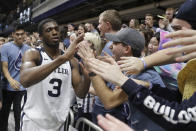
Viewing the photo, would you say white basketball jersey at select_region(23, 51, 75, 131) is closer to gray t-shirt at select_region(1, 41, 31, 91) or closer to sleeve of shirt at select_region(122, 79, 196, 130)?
sleeve of shirt at select_region(122, 79, 196, 130)

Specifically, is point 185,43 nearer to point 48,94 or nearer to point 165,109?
point 165,109

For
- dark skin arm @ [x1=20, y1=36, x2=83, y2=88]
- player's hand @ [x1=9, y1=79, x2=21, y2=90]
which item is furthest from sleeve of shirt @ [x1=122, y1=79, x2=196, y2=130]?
player's hand @ [x1=9, y1=79, x2=21, y2=90]

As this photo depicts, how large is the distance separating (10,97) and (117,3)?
22.1 ft

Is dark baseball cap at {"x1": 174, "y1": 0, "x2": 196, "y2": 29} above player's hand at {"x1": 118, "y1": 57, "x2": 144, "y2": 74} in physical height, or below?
above

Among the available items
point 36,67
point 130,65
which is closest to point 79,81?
point 36,67

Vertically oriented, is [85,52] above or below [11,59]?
above

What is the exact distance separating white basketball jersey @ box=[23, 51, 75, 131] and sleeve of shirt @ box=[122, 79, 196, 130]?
1.39 m

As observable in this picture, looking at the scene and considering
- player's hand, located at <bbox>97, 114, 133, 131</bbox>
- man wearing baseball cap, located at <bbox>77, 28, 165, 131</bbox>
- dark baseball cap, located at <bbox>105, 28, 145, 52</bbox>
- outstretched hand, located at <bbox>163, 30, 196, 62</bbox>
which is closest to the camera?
player's hand, located at <bbox>97, 114, 133, 131</bbox>

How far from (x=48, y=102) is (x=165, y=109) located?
5.11 ft

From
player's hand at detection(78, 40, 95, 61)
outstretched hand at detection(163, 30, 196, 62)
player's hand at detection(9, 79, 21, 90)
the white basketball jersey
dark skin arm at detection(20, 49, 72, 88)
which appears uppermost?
outstretched hand at detection(163, 30, 196, 62)

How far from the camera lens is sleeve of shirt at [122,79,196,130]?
1.09 meters

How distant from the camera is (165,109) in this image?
1.14m

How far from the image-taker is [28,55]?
2.39 metres

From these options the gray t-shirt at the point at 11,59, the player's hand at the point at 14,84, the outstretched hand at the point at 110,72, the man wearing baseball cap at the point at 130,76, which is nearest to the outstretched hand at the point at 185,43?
the outstretched hand at the point at 110,72
